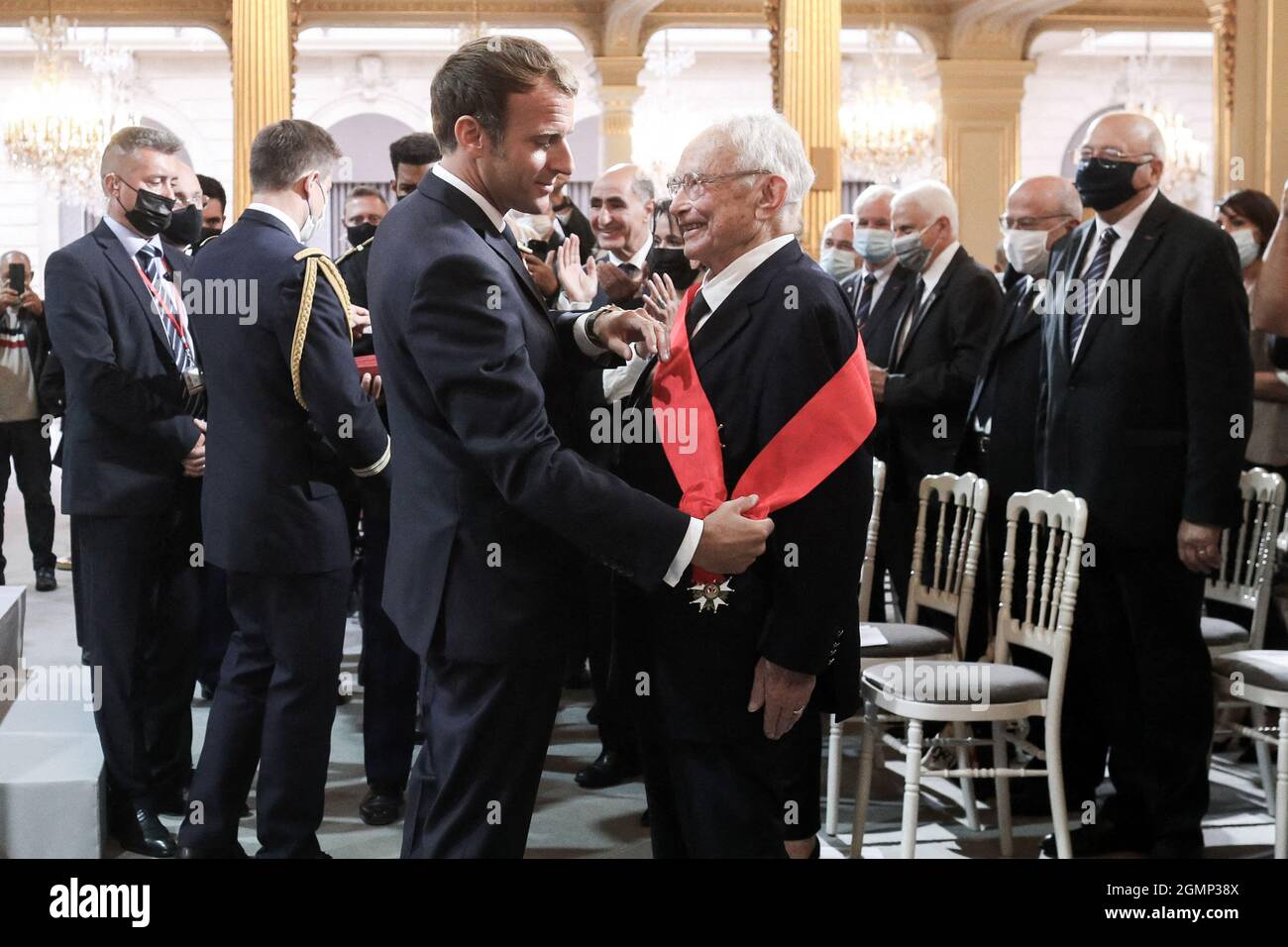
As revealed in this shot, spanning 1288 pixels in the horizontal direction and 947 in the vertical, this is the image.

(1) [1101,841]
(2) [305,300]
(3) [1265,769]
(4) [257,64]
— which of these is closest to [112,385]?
(2) [305,300]

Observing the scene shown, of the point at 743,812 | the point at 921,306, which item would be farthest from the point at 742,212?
the point at 921,306

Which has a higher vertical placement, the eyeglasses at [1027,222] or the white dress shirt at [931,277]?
the eyeglasses at [1027,222]

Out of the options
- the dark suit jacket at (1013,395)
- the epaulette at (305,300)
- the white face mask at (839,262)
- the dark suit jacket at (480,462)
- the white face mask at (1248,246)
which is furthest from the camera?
the white face mask at (839,262)

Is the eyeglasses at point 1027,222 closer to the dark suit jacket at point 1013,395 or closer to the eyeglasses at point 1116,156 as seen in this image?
the dark suit jacket at point 1013,395

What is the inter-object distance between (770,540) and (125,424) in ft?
6.08

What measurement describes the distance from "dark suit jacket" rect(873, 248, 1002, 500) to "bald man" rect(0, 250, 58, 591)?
4.50 m

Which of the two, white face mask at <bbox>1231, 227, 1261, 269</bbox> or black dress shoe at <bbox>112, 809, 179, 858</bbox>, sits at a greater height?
white face mask at <bbox>1231, 227, 1261, 269</bbox>

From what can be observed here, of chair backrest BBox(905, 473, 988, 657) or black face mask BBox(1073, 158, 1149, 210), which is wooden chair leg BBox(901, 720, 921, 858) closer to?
chair backrest BBox(905, 473, 988, 657)

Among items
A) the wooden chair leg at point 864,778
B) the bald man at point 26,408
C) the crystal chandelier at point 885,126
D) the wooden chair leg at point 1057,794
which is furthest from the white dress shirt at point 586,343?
the crystal chandelier at point 885,126

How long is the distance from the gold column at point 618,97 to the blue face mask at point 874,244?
8.80m

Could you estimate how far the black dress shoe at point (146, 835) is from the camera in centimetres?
327

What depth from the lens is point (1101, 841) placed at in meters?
3.33

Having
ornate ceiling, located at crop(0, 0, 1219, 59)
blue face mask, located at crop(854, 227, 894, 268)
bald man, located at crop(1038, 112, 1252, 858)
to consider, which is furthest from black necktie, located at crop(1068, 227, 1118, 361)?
ornate ceiling, located at crop(0, 0, 1219, 59)

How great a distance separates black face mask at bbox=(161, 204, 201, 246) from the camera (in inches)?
134
